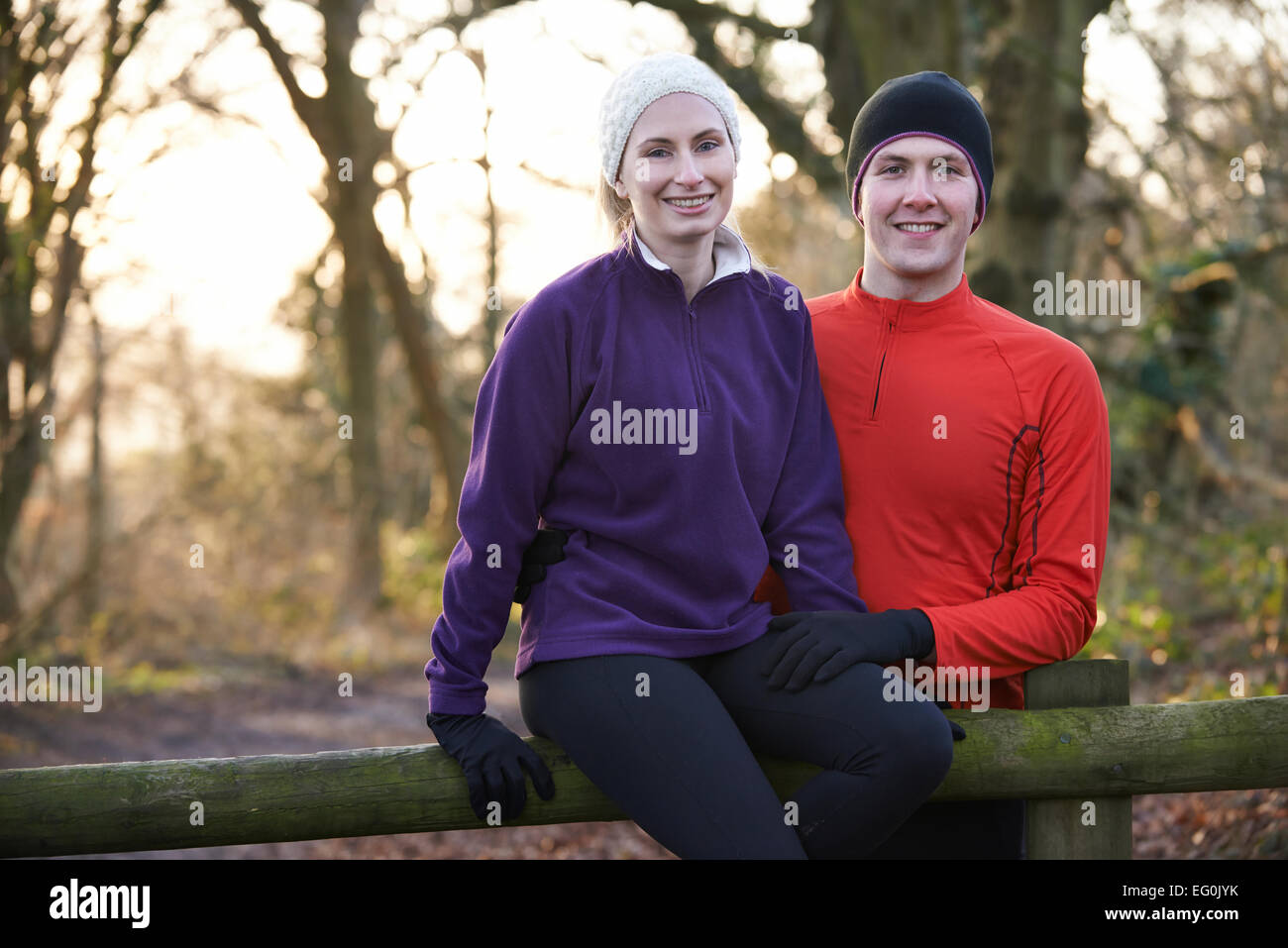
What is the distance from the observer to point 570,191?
14.1m

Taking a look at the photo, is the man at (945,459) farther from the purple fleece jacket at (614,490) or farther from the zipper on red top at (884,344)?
the purple fleece jacket at (614,490)

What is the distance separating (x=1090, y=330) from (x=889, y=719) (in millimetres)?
6096

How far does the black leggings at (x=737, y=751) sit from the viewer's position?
7.25 ft

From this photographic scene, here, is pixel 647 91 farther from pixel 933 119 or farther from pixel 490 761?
pixel 490 761

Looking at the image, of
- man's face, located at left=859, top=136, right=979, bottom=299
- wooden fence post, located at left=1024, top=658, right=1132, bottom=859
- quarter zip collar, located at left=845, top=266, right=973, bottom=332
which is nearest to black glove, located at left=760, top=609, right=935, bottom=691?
wooden fence post, located at left=1024, top=658, right=1132, bottom=859

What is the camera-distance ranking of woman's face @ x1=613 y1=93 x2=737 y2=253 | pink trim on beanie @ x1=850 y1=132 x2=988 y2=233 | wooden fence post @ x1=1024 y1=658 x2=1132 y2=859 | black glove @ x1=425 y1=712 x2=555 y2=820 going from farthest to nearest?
pink trim on beanie @ x1=850 y1=132 x2=988 y2=233 → wooden fence post @ x1=1024 y1=658 x2=1132 y2=859 → woman's face @ x1=613 y1=93 x2=737 y2=253 → black glove @ x1=425 y1=712 x2=555 y2=820

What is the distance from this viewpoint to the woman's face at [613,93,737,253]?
98.2 inches

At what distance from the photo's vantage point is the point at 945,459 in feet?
8.59

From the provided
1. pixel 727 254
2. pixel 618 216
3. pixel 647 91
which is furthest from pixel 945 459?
pixel 647 91

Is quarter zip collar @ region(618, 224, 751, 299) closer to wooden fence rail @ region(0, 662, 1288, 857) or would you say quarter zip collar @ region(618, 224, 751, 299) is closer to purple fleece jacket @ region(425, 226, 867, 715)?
purple fleece jacket @ region(425, 226, 867, 715)

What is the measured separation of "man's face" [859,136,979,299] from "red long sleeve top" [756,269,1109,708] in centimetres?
19

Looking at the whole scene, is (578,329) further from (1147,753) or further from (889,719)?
(1147,753)

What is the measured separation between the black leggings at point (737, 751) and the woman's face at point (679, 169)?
92 centimetres

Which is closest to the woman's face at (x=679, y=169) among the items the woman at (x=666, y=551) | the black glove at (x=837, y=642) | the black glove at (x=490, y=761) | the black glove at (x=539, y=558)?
the woman at (x=666, y=551)
